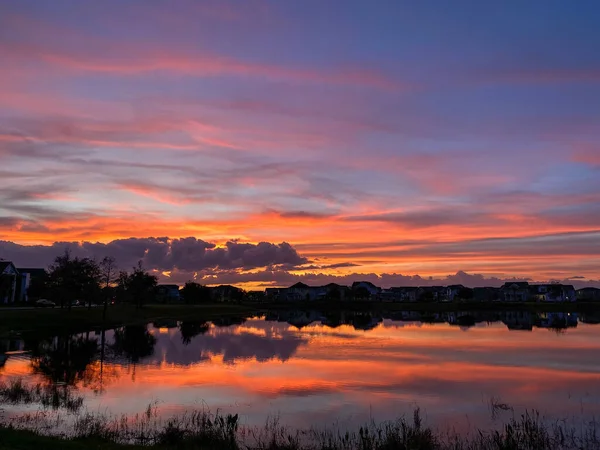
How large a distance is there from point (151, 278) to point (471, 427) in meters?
108

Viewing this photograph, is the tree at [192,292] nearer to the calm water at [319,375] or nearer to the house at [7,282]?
the house at [7,282]

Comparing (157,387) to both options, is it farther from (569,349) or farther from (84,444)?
(569,349)

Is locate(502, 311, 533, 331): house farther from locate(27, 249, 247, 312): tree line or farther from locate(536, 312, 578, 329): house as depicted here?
locate(27, 249, 247, 312): tree line

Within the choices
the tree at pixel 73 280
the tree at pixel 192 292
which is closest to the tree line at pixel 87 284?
the tree at pixel 73 280

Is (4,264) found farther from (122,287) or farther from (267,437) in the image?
(267,437)

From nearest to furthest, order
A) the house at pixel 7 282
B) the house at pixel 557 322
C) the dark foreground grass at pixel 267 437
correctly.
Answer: the dark foreground grass at pixel 267 437 < the house at pixel 557 322 < the house at pixel 7 282

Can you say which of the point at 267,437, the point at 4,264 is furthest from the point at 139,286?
the point at 267,437

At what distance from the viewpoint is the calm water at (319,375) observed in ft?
92.1

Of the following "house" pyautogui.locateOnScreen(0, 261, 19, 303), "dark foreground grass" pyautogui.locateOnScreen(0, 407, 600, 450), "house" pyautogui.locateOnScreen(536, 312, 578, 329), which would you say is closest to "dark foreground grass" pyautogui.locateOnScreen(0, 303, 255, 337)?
"house" pyautogui.locateOnScreen(0, 261, 19, 303)

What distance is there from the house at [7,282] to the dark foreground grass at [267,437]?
88175 millimetres

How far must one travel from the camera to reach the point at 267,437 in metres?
22.1

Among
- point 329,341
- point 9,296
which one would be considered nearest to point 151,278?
point 9,296

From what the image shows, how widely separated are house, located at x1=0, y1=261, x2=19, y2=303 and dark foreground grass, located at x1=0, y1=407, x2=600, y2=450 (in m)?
88.2

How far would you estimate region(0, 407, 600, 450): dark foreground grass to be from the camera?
19.5m
